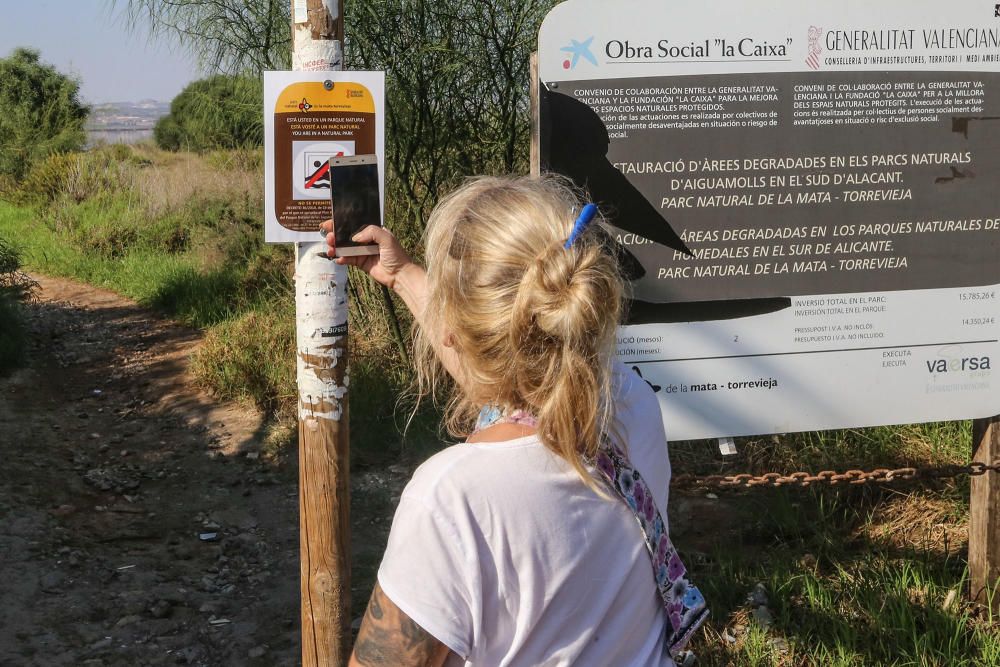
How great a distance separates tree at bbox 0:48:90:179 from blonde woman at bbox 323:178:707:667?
19271 mm

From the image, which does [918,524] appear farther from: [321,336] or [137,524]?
[137,524]

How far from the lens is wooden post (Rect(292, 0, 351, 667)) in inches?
100

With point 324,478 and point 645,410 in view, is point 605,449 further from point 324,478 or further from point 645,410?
point 324,478

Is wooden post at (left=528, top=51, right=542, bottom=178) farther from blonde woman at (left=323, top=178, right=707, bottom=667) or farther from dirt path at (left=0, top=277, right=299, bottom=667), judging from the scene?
dirt path at (left=0, top=277, right=299, bottom=667)

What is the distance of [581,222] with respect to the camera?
4.82ft

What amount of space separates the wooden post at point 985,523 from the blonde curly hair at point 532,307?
2360 mm

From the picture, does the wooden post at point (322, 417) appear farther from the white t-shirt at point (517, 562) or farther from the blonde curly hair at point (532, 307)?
the white t-shirt at point (517, 562)

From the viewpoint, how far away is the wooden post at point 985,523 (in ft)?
11.1

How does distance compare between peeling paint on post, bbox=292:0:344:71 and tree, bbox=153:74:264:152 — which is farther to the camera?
tree, bbox=153:74:264:152

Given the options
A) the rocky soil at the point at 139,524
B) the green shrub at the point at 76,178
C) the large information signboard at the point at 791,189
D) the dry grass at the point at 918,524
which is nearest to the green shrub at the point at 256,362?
the rocky soil at the point at 139,524

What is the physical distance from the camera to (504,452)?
141cm

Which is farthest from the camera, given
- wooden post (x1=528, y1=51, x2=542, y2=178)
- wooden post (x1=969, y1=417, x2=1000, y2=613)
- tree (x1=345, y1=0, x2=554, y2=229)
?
tree (x1=345, y1=0, x2=554, y2=229)

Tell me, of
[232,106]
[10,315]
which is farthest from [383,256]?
[10,315]

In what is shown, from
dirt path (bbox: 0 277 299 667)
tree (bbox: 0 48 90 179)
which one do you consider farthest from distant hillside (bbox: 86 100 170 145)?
dirt path (bbox: 0 277 299 667)
